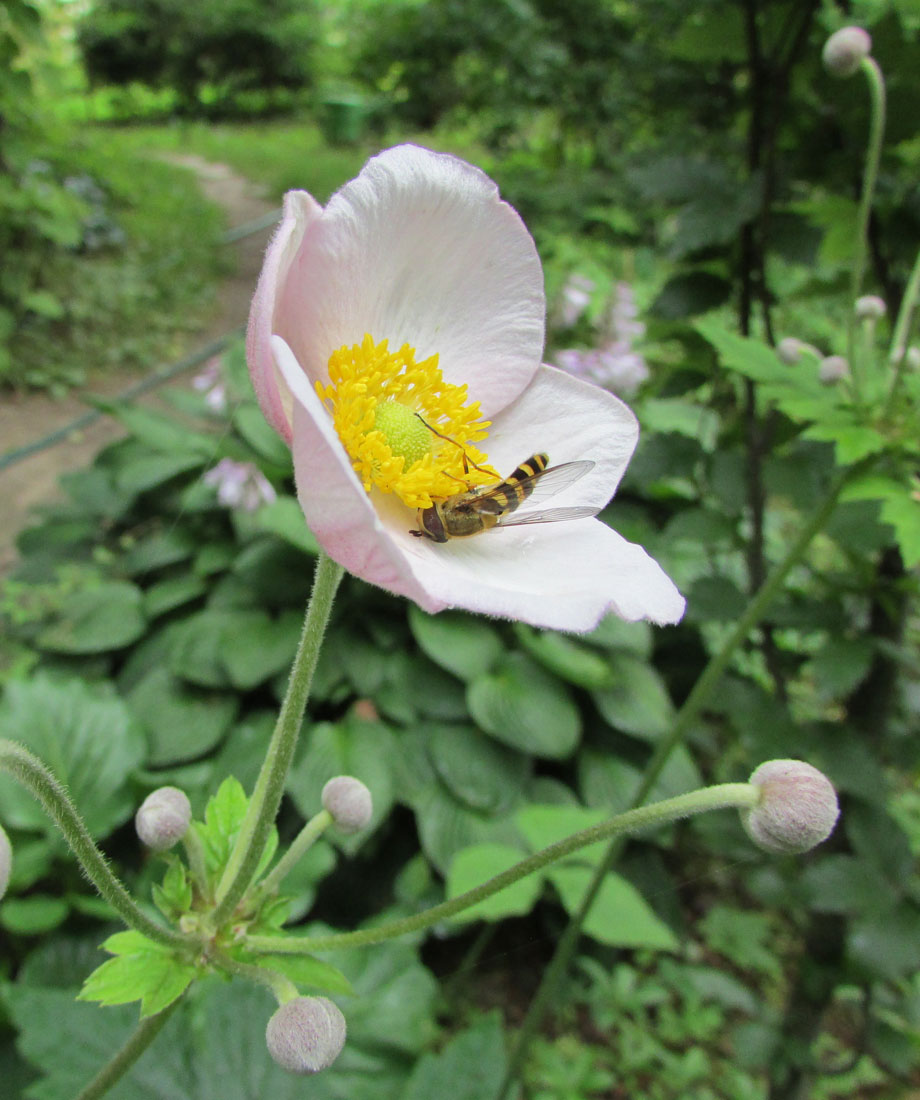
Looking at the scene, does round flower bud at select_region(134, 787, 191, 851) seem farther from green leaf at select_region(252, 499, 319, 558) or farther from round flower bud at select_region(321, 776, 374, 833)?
green leaf at select_region(252, 499, 319, 558)

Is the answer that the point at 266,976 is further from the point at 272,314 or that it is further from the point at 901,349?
the point at 901,349

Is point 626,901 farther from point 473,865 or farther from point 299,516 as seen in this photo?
point 299,516

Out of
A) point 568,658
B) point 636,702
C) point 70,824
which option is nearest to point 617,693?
point 636,702

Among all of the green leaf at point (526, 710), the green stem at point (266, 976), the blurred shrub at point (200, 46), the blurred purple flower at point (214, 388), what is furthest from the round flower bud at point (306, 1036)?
the blurred shrub at point (200, 46)

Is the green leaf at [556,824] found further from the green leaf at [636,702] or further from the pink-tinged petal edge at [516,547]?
the pink-tinged petal edge at [516,547]

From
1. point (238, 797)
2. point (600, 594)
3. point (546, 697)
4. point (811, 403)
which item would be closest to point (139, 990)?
point (238, 797)
